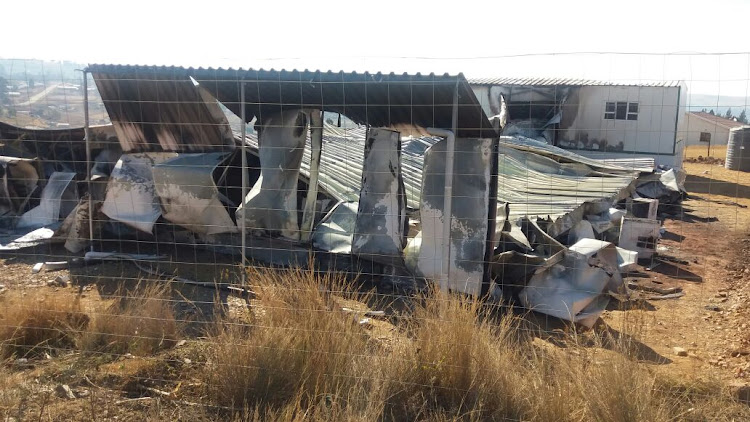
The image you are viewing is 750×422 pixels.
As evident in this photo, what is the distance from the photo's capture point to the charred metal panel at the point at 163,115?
8.13m

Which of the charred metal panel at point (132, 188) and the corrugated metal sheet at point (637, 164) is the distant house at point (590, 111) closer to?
the corrugated metal sheet at point (637, 164)

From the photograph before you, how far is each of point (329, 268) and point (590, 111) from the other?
17973 millimetres

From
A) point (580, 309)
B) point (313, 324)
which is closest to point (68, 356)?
point (313, 324)

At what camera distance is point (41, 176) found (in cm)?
1041

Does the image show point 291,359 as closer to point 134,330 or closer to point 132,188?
point 134,330

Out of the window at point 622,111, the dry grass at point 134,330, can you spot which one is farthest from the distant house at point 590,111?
the dry grass at point 134,330

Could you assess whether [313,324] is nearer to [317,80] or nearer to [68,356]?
[68,356]

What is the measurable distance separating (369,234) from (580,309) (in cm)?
243

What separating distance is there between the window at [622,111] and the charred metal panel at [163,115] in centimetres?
1725

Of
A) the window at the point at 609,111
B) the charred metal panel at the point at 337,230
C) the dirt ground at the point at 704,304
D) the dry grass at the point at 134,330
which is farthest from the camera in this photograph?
the window at the point at 609,111

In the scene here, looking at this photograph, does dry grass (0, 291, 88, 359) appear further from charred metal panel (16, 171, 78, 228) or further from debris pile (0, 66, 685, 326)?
charred metal panel (16, 171, 78, 228)

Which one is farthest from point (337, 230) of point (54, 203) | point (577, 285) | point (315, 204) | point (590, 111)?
point (590, 111)

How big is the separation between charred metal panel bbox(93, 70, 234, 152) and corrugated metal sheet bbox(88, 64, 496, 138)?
0.13 m

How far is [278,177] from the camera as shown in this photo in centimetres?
812
